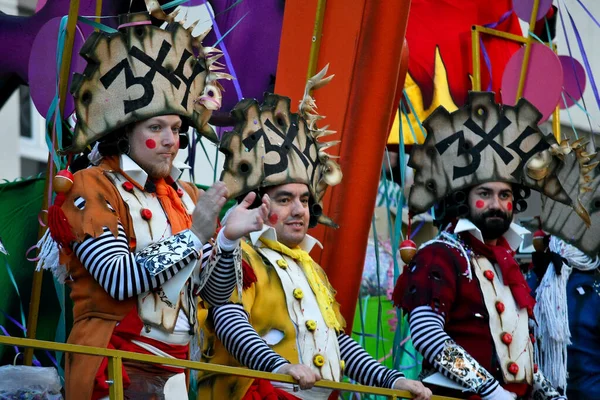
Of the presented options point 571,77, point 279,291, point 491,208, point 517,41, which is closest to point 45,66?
point 279,291

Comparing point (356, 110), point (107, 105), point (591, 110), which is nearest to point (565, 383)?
point (356, 110)

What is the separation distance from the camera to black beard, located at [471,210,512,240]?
5176 millimetres

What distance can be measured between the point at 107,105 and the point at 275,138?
84 cm

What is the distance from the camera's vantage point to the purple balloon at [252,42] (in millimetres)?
6602

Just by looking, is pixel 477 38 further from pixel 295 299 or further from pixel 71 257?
pixel 71 257

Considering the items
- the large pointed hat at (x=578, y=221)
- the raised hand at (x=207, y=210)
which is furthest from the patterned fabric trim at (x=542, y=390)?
the raised hand at (x=207, y=210)

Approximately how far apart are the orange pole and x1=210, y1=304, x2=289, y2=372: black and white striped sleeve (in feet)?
4.43

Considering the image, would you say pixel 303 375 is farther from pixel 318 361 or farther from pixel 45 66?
pixel 45 66

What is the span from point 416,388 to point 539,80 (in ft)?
9.50

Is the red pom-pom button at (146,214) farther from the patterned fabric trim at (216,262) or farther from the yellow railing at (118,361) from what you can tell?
the yellow railing at (118,361)

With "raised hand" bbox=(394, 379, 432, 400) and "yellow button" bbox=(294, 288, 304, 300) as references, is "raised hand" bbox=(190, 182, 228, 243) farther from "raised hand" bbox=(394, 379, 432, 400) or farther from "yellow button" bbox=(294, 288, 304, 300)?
"raised hand" bbox=(394, 379, 432, 400)

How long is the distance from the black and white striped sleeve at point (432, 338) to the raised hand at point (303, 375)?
0.72 meters

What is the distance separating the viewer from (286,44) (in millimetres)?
6008

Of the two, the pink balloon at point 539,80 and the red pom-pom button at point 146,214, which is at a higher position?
the pink balloon at point 539,80
